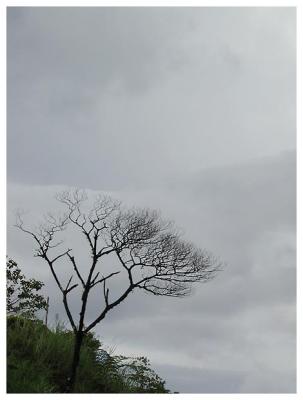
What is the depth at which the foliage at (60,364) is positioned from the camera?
48.8 ft

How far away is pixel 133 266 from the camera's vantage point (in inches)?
772

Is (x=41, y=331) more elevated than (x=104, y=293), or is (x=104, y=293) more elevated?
(x=104, y=293)

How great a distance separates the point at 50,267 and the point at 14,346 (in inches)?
182

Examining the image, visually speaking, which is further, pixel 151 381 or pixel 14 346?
pixel 151 381

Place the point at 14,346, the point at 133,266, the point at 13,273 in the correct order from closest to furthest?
the point at 14,346 → the point at 133,266 → the point at 13,273

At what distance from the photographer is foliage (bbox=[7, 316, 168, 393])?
1486 cm

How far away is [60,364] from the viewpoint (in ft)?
53.1
